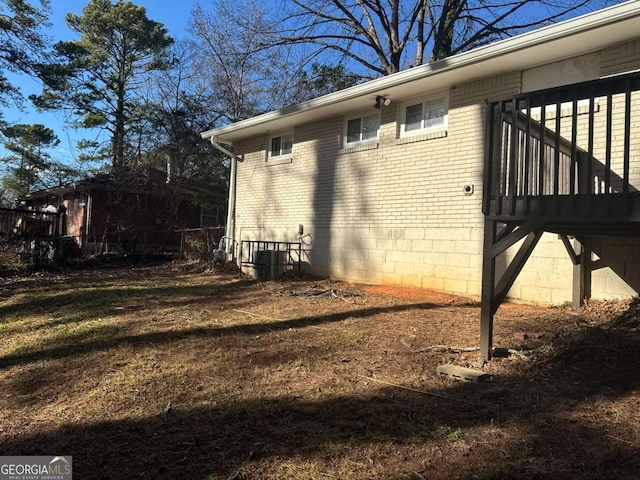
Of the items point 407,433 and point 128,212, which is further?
point 128,212

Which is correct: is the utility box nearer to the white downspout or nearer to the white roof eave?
the white downspout

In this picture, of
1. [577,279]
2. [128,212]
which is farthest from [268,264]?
[128,212]

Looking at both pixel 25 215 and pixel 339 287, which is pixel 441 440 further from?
pixel 25 215

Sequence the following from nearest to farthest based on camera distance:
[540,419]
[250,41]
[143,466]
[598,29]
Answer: [143,466] → [540,419] → [598,29] → [250,41]

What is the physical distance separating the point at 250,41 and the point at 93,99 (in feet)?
52.2

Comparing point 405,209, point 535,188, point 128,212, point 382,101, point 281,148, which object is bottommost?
point 535,188

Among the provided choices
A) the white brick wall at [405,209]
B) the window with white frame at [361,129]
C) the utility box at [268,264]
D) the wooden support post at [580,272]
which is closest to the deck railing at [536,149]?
the wooden support post at [580,272]

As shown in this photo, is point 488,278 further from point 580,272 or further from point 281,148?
point 281,148

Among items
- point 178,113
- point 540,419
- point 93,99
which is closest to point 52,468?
point 540,419

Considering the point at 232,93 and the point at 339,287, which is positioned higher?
the point at 232,93

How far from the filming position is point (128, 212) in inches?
722

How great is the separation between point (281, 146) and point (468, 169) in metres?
5.82

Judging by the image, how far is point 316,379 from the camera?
13.0 feet

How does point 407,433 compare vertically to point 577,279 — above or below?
below
